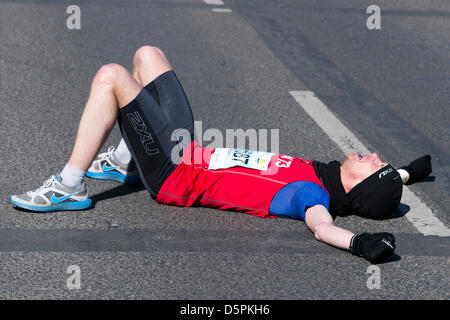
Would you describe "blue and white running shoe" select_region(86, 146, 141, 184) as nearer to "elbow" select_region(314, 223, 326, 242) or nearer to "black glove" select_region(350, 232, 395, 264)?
"elbow" select_region(314, 223, 326, 242)

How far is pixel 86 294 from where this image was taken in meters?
4.08

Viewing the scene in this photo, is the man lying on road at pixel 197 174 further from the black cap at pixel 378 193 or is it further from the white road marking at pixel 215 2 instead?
the white road marking at pixel 215 2

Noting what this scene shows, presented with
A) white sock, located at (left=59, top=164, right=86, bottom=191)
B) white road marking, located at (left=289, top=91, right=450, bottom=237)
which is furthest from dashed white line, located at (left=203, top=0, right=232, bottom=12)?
white sock, located at (left=59, top=164, right=86, bottom=191)

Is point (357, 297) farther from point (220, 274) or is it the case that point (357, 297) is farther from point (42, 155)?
point (42, 155)

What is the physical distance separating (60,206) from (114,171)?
26.2 inches

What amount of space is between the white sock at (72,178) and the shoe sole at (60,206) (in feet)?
0.34

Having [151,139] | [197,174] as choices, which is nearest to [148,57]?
[151,139]

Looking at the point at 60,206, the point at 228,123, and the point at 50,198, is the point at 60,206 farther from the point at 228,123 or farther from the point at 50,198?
the point at 228,123

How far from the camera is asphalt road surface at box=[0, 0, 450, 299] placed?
433 centimetres

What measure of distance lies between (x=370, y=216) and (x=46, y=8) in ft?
22.6

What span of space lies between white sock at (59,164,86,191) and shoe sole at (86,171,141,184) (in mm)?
571

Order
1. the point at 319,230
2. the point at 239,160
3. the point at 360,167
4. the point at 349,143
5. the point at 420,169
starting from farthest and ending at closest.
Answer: the point at 349,143 < the point at 420,169 < the point at 239,160 < the point at 360,167 < the point at 319,230

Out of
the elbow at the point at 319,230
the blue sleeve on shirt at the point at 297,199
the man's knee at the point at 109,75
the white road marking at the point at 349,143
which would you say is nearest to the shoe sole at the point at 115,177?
the man's knee at the point at 109,75

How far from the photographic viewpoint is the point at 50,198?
5012mm
